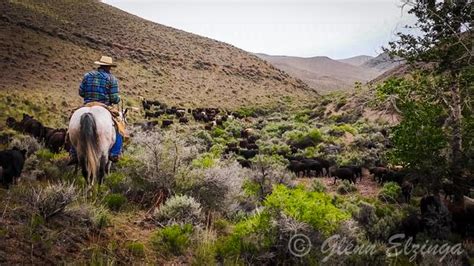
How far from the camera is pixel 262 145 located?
23.8 meters

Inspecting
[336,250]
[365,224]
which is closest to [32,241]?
[336,250]

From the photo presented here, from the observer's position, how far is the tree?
10.7 m

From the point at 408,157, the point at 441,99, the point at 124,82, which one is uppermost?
the point at 441,99

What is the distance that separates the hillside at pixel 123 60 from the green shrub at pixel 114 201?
23.3m

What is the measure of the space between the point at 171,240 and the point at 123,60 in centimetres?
4926

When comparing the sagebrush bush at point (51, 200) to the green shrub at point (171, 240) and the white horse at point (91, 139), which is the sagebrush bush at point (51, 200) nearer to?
the green shrub at point (171, 240)

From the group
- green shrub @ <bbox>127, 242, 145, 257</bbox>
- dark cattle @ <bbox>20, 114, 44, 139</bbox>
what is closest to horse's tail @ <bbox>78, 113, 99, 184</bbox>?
green shrub @ <bbox>127, 242, 145, 257</bbox>

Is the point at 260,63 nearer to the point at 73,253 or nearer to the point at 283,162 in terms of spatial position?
the point at 283,162

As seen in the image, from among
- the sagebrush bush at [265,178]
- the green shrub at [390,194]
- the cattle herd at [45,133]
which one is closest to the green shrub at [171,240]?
the sagebrush bush at [265,178]

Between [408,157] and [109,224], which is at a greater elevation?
[408,157]

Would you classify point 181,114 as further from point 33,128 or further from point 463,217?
point 463,217

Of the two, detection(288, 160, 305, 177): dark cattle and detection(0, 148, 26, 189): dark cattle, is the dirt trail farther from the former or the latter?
detection(0, 148, 26, 189): dark cattle

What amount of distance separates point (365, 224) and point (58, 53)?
4199cm

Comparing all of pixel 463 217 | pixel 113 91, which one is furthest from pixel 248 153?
pixel 113 91
